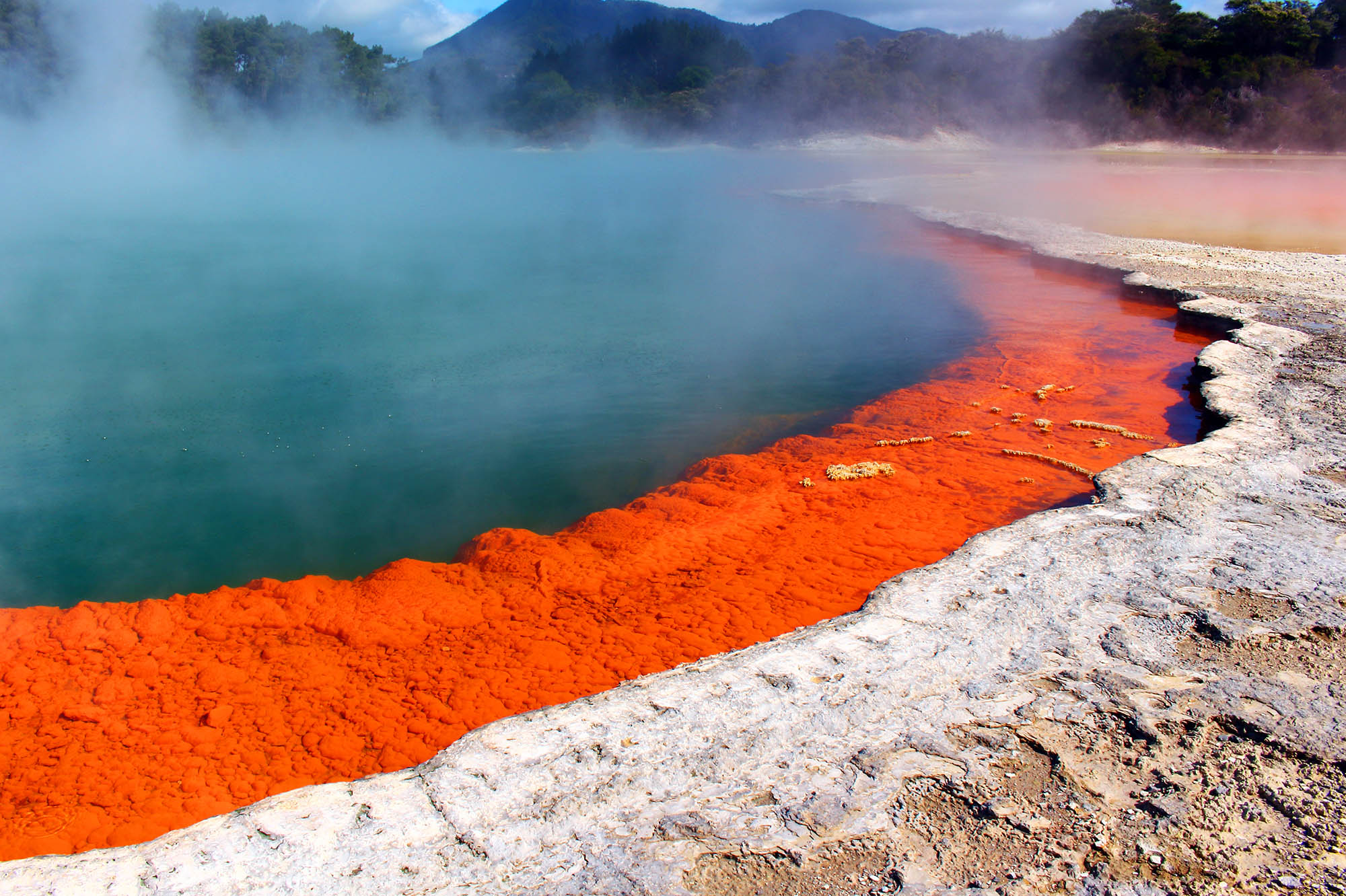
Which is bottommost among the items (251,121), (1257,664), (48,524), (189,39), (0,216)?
(48,524)

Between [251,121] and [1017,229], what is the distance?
33133 mm

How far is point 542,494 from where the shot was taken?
4.70m

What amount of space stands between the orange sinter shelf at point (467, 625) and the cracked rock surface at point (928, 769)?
2.19ft

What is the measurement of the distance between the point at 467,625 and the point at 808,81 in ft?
136

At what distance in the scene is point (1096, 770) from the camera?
1.82 meters

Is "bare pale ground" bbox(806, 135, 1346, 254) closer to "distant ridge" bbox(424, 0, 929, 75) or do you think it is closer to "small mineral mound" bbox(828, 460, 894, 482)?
"small mineral mound" bbox(828, 460, 894, 482)

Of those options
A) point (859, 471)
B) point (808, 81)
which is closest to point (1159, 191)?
point (859, 471)

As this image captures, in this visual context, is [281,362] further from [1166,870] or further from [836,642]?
[1166,870]

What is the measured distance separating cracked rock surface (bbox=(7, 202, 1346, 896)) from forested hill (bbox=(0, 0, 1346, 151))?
26765 mm

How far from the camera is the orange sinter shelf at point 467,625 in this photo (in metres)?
2.57

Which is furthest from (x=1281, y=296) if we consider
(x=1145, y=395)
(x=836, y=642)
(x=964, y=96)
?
(x=964, y=96)

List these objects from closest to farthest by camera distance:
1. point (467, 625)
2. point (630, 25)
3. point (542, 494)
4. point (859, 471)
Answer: point (467, 625)
point (859, 471)
point (542, 494)
point (630, 25)

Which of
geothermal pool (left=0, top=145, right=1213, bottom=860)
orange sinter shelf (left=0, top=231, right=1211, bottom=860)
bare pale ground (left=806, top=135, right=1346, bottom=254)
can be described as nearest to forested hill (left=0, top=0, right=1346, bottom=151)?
bare pale ground (left=806, top=135, right=1346, bottom=254)

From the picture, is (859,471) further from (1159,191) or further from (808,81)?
(808,81)
